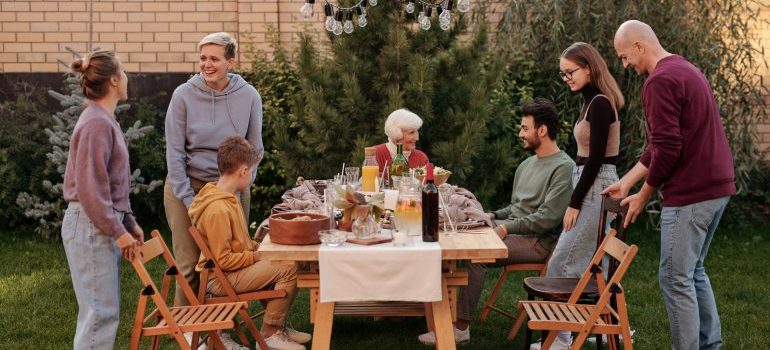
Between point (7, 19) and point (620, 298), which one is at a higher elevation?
point (7, 19)

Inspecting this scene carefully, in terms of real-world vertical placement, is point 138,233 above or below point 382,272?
above

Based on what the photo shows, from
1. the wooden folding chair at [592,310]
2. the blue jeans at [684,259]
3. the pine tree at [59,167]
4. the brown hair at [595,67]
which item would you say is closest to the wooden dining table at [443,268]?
the wooden folding chair at [592,310]

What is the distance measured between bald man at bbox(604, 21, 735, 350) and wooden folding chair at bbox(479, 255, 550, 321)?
107 cm

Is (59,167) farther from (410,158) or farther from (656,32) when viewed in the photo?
(656,32)

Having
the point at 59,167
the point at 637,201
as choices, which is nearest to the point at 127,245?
the point at 637,201

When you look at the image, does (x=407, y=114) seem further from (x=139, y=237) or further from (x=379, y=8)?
(x=139, y=237)

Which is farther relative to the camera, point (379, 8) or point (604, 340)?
point (379, 8)

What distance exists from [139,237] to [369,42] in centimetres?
364

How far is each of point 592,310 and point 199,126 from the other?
2.35 m

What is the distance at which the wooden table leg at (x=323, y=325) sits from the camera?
396 cm

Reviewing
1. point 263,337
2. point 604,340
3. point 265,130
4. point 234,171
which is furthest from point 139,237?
point 265,130

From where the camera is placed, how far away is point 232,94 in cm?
515

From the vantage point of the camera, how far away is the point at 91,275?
371 cm

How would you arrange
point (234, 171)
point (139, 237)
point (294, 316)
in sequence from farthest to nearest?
point (294, 316), point (234, 171), point (139, 237)
